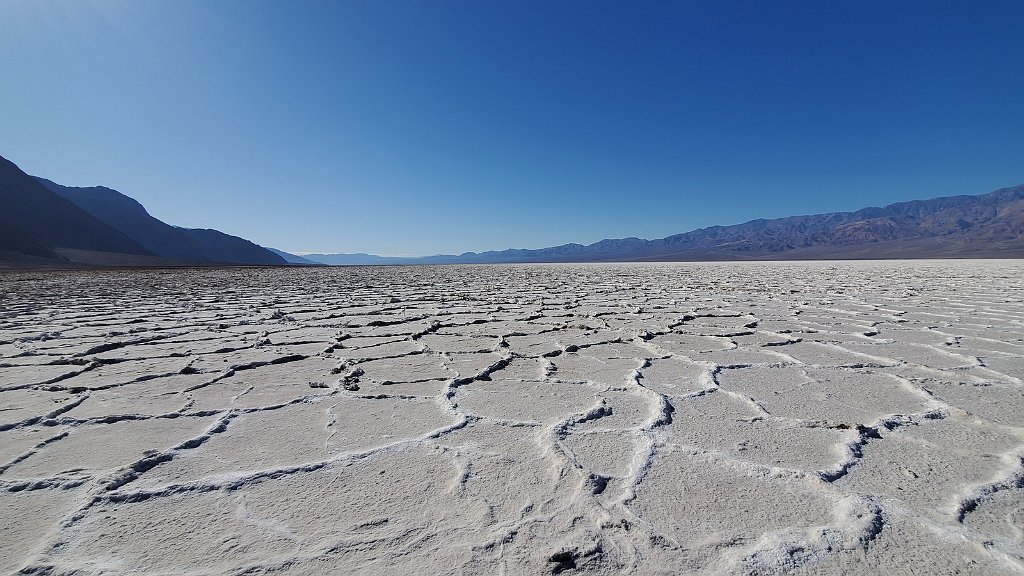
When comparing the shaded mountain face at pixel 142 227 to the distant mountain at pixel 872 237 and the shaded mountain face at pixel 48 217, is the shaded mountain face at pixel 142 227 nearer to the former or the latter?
the shaded mountain face at pixel 48 217

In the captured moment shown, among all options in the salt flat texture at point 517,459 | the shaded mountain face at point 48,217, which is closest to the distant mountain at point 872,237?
the shaded mountain face at point 48,217

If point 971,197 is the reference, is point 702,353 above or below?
below

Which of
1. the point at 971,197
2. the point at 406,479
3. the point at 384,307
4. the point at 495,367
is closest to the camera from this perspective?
the point at 406,479

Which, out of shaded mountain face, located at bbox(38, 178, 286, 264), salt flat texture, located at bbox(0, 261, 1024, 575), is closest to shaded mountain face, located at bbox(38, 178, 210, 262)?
shaded mountain face, located at bbox(38, 178, 286, 264)

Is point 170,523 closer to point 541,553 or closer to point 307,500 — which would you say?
point 307,500

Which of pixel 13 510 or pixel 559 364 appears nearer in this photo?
pixel 13 510

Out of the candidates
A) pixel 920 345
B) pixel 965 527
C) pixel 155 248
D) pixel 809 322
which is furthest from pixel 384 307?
pixel 155 248
